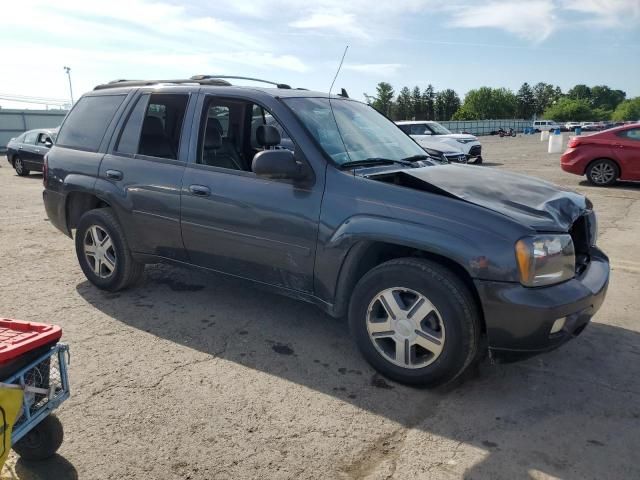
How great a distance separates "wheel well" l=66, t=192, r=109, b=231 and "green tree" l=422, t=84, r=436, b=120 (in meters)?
119

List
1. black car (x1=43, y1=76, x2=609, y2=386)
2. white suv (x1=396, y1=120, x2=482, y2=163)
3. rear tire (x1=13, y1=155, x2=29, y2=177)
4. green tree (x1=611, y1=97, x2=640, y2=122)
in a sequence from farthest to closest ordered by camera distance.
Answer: green tree (x1=611, y1=97, x2=640, y2=122) < white suv (x1=396, y1=120, x2=482, y2=163) < rear tire (x1=13, y1=155, x2=29, y2=177) < black car (x1=43, y1=76, x2=609, y2=386)

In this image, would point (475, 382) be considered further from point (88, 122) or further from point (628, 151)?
point (628, 151)

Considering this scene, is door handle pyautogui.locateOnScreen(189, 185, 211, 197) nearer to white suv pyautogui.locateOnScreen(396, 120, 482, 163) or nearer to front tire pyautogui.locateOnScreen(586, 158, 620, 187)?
front tire pyautogui.locateOnScreen(586, 158, 620, 187)

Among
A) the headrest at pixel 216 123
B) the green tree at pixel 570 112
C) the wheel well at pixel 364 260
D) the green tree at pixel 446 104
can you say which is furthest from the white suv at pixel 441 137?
the green tree at pixel 570 112

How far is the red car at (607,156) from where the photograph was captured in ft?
38.2

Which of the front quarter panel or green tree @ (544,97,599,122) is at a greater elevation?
green tree @ (544,97,599,122)

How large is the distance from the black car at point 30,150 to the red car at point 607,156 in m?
13.3

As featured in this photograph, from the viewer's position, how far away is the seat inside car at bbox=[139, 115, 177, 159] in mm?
4387

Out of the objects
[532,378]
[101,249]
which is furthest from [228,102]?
[532,378]

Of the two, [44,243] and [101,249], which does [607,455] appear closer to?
[101,249]

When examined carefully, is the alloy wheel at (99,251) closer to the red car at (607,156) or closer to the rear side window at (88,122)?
the rear side window at (88,122)

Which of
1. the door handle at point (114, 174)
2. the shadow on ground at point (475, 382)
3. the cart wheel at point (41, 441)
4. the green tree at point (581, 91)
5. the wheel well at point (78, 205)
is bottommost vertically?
the shadow on ground at point (475, 382)

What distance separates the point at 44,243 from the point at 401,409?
5.67 meters

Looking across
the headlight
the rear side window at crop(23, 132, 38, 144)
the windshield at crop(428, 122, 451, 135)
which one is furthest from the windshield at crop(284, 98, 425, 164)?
the windshield at crop(428, 122, 451, 135)
